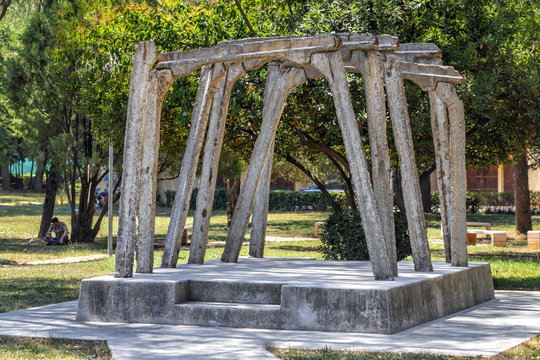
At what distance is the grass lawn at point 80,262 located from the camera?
7203mm

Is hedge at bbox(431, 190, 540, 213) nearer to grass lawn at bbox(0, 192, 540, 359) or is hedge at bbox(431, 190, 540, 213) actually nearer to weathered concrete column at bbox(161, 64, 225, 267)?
grass lawn at bbox(0, 192, 540, 359)

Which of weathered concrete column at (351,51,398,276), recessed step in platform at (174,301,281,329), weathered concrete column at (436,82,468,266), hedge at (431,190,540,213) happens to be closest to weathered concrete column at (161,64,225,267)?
recessed step in platform at (174,301,281,329)

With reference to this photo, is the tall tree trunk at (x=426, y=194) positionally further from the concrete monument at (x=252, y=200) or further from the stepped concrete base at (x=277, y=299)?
the stepped concrete base at (x=277, y=299)

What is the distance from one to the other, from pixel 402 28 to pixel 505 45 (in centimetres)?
175

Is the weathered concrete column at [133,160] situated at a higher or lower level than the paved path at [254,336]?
higher

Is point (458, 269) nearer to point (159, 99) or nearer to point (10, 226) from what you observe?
point (159, 99)

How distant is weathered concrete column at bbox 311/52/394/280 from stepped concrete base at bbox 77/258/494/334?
0.27 m

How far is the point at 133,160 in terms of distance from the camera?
8891 mm

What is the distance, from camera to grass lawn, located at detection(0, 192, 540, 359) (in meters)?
7.20

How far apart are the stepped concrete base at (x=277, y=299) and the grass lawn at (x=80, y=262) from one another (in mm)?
1207

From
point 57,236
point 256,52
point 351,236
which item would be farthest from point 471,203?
point 256,52

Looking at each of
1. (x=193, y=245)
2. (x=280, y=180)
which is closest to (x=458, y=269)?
(x=193, y=245)

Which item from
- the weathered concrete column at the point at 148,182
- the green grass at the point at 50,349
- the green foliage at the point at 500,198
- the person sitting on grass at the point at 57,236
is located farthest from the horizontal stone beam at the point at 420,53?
the green foliage at the point at 500,198

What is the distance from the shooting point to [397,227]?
47.5 ft
